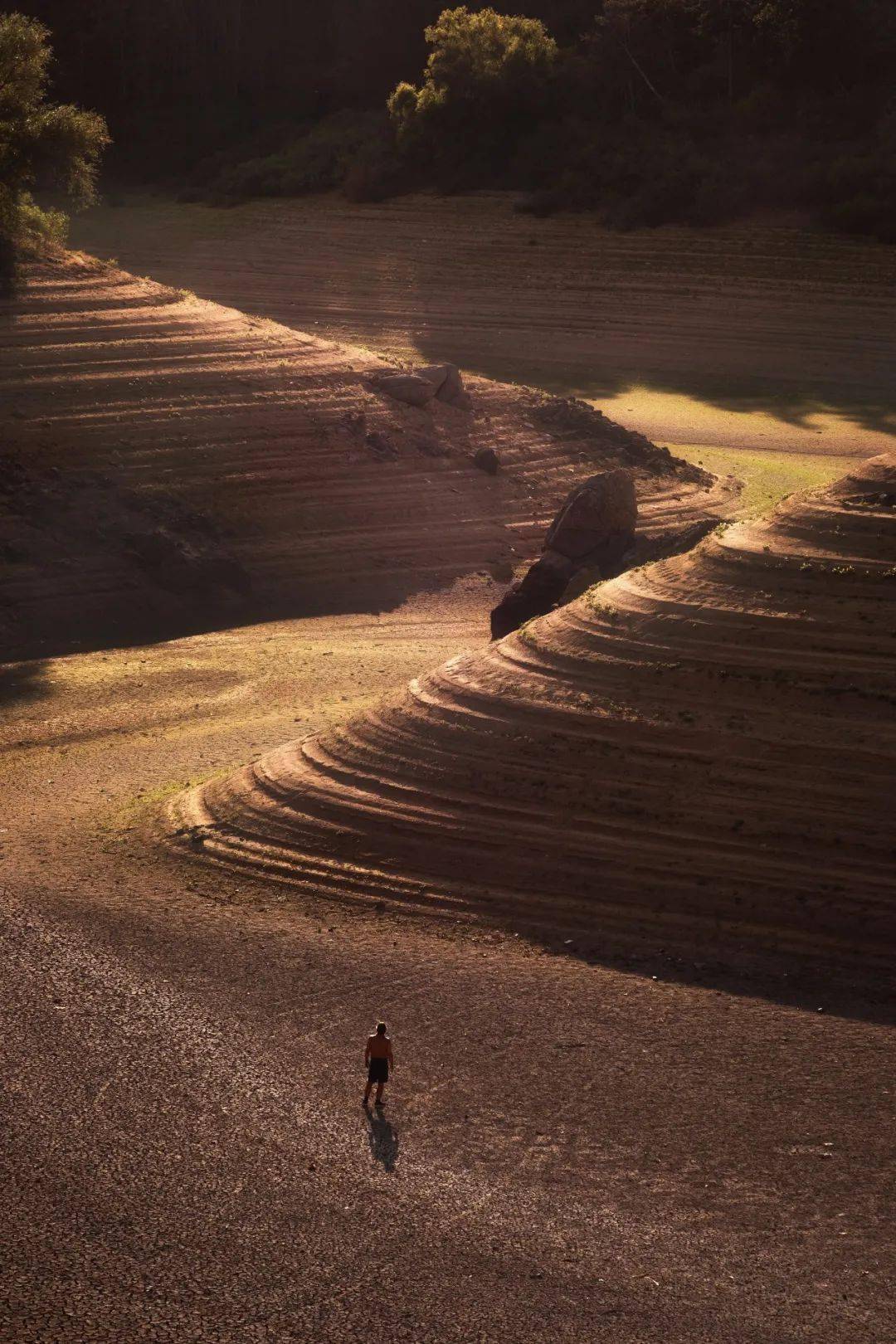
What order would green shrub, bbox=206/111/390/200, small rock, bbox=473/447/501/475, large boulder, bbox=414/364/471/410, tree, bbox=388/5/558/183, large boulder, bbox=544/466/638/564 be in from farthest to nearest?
green shrub, bbox=206/111/390/200, tree, bbox=388/5/558/183, large boulder, bbox=414/364/471/410, small rock, bbox=473/447/501/475, large boulder, bbox=544/466/638/564

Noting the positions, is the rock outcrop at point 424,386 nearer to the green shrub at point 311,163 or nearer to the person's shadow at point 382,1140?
the person's shadow at point 382,1140

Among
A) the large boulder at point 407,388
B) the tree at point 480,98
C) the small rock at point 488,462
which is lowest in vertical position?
the small rock at point 488,462

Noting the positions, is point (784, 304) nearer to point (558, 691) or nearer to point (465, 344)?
point (465, 344)

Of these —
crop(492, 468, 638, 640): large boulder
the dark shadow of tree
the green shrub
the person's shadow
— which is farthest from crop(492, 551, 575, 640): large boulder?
the green shrub

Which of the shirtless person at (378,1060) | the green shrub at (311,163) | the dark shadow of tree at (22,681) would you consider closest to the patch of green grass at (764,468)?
the dark shadow of tree at (22,681)

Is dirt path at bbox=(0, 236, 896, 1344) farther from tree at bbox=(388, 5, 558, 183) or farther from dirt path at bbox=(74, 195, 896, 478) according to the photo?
tree at bbox=(388, 5, 558, 183)

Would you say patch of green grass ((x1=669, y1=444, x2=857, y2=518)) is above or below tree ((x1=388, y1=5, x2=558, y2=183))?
below

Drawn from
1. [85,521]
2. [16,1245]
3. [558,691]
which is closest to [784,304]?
[85,521]
